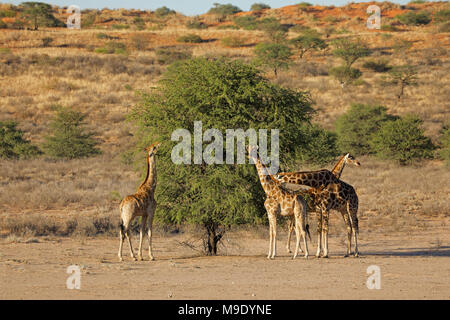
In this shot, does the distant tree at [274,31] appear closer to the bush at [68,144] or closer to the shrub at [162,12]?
the shrub at [162,12]

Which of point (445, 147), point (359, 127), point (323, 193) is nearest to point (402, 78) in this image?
point (359, 127)

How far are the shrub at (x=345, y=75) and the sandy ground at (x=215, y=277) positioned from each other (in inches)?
1615

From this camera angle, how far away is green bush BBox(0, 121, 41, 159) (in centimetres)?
3403

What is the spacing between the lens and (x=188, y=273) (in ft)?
35.0

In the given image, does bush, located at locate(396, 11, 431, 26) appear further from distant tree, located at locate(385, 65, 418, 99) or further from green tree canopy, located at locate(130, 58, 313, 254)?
green tree canopy, located at locate(130, 58, 313, 254)

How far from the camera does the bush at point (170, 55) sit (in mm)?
62406

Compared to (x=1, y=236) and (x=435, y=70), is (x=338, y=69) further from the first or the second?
(x=1, y=236)

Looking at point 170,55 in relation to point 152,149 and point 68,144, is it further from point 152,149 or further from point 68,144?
point 152,149

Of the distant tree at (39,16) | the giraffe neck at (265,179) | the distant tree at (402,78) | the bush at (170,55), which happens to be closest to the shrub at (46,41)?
the distant tree at (39,16)

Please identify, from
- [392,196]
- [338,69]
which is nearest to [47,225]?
[392,196]

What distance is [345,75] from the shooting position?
180 ft

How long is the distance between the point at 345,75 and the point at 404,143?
2166cm

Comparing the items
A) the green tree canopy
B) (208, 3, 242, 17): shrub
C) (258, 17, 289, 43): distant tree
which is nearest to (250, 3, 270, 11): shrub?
(208, 3, 242, 17): shrub
